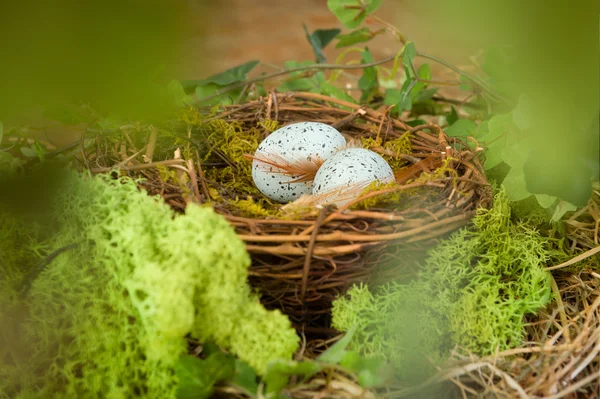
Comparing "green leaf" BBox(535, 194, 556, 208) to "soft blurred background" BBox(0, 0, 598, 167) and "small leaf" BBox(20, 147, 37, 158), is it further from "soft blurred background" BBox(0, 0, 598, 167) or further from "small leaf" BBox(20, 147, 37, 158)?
"small leaf" BBox(20, 147, 37, 158)

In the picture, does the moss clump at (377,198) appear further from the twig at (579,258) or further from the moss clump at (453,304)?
the twig at (579,258)

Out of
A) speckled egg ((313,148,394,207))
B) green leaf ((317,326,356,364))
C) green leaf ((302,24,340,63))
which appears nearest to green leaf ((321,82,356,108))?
green leaf ((302,24,340,63))

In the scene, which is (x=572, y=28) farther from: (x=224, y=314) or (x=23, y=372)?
(x=23, y=372)

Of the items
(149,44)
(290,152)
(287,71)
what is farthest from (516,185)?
(149,44)

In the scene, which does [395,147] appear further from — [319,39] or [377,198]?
[319,39]

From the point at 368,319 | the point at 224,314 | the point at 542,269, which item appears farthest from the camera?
the point at 542,269

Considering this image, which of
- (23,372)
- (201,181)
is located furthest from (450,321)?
(23,372)
